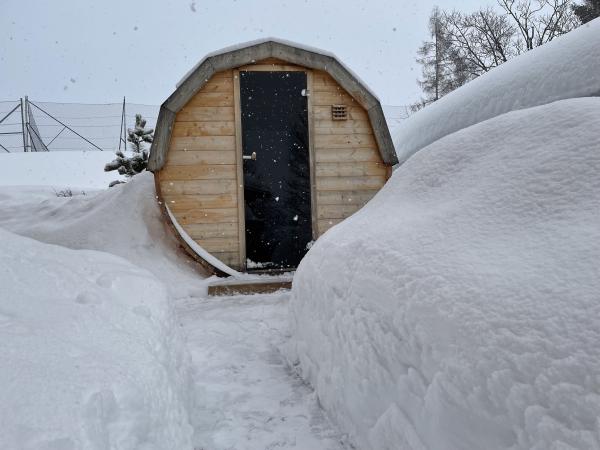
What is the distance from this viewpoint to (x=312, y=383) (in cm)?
249

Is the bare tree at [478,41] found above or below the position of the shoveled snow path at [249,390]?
above

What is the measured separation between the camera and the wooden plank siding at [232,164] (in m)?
5.50

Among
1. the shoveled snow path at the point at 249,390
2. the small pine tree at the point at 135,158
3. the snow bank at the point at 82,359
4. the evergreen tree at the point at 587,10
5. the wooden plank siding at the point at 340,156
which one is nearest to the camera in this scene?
the snow bank at the point at 82,359

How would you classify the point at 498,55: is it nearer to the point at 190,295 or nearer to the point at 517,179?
the point at 190,295

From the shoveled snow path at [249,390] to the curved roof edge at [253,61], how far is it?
236 centimetres

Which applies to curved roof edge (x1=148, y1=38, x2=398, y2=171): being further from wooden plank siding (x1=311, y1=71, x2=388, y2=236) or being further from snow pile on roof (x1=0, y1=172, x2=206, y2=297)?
snow pile on roof (x1=0, y1=172, x2=206, y2=297)

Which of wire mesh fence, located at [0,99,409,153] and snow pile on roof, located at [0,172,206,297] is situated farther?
wire mesh fence, located at [0,99,409,153]

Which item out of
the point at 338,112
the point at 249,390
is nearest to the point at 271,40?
the point at 338,112

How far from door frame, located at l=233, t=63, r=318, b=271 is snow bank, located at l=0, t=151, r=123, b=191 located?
9.99 meters

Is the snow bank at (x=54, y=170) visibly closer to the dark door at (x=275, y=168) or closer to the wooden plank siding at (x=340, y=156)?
the dark door at (x=275, y=168)

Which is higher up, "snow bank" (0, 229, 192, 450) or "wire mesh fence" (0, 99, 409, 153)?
"wire mesh fence" (0, 99, 409, 153)

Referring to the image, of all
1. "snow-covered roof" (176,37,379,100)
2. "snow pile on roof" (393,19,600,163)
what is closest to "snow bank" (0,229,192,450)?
"snow-covered roof" (176,37,379,100)

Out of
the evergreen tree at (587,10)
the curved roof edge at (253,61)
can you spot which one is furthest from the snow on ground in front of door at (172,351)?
the evergreen tree at (587,10)

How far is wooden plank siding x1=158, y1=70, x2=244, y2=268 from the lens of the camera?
5.48 meters
